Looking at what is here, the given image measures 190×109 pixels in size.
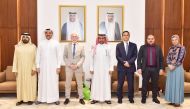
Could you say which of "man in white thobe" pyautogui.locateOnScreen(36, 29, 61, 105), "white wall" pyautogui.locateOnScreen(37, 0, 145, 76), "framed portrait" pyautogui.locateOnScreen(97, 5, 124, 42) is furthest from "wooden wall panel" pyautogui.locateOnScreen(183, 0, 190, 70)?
"man in white thobe" pyautogui.locateOnScreen(36, 29, 61, 105)

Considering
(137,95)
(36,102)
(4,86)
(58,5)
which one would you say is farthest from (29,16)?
(137,95)

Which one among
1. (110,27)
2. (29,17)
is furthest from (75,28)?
(29,17)

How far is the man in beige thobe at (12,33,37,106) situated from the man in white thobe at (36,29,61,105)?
0.15 meters

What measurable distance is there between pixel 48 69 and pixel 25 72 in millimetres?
513

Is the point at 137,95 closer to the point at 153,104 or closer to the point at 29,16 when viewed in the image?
the point at 153,104

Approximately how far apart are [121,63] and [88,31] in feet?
5.80

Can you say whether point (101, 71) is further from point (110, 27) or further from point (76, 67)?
point (110, 27)

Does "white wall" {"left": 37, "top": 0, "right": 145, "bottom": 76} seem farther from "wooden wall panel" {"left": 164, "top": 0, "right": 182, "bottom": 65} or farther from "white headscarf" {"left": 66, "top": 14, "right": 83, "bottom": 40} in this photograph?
"wooden wall panel" {"left": 164, "top": 0, "right": 182, "bottom": 65}

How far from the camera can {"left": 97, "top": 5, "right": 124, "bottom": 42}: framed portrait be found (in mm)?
8312

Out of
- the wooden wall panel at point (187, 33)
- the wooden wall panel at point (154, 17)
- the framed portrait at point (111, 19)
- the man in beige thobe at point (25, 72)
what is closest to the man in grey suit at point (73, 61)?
the man in beige thobe at point (25, 72)

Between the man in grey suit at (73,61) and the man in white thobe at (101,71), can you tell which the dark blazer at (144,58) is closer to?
the man in white thobe at (101,71)

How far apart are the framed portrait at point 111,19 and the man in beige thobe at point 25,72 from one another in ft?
7.23

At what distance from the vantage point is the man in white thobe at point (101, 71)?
704 cm

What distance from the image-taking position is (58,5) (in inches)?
323
